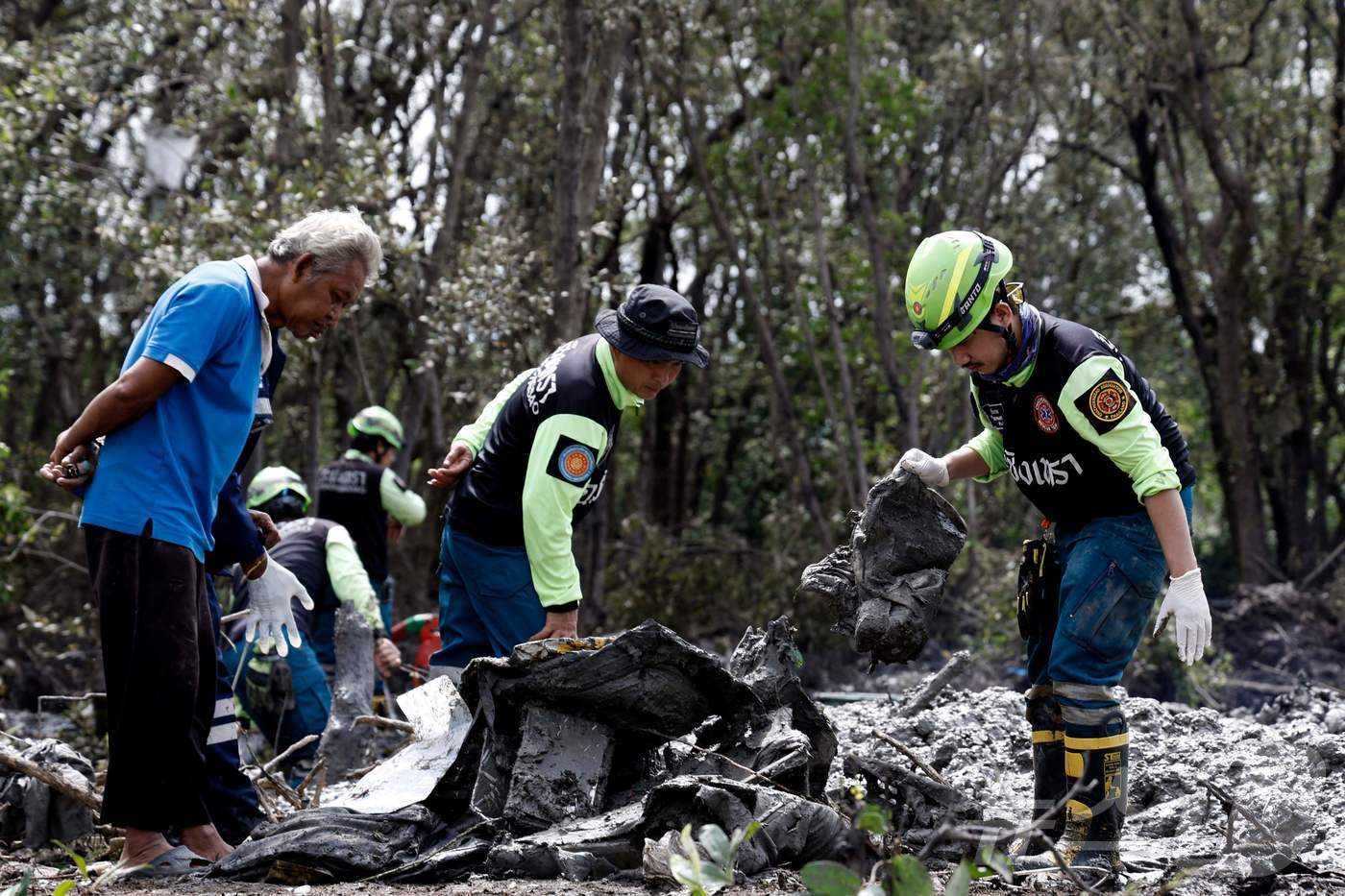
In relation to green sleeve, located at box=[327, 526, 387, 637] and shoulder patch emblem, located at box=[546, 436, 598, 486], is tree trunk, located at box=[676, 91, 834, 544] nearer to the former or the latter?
green sleeve, located at box=[327, 526, 387, 637]

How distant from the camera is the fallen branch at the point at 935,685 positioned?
5.30 m

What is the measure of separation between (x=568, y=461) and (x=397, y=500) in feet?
10.9

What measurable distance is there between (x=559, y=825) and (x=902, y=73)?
32.8ft

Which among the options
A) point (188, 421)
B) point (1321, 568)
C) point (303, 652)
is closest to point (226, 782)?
point (188, 421)

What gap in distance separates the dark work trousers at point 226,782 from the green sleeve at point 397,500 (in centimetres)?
319

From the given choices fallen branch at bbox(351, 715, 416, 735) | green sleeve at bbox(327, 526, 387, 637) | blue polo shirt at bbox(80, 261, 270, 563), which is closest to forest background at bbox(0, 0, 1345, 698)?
green sleeve at bbox(327, 526, 387, 637)

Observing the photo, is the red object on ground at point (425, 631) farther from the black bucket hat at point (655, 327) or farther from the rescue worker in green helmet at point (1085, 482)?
the rescue worker in green helmet at point (1085, 482)

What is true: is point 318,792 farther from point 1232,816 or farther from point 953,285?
point 1232,816

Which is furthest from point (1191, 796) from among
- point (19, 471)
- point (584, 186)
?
point (19, 471)

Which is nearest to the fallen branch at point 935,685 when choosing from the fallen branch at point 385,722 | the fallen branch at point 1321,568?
the fallen branch at point 385,722

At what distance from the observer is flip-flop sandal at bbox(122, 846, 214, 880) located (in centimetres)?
358

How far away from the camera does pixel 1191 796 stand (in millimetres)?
4539

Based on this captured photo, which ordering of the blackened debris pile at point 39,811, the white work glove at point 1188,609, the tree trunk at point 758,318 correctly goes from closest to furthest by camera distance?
the white work glove at point 1188,609 → the blackened debris pile at point 39,811 → the tree trunk at point 758,318

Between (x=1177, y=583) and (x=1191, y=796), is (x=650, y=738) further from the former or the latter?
(x=1191, y=796)
